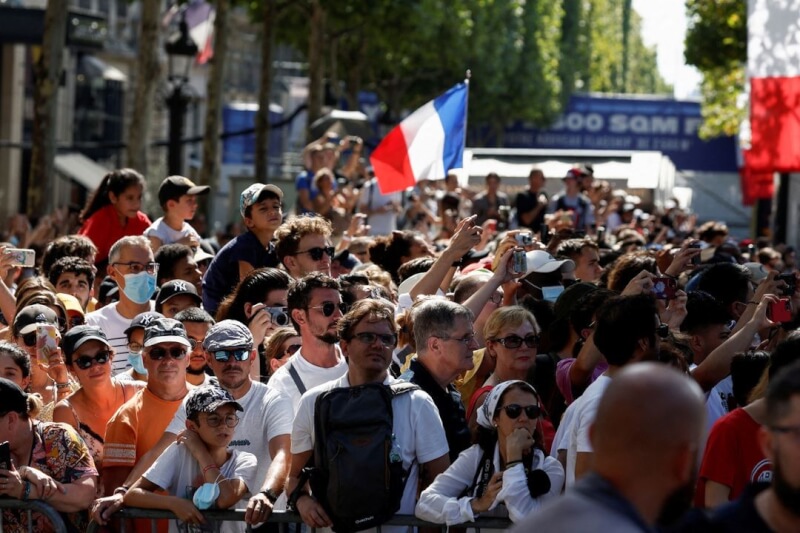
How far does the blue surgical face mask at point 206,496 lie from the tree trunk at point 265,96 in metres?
23.4

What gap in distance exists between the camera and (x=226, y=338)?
673 centimetres

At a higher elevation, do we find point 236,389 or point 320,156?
point 320,156

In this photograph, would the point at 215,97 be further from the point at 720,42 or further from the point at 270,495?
the point at 270,495

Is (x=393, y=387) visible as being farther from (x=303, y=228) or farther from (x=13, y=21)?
(x=13, y=21)

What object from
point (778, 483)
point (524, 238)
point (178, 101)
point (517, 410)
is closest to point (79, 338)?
point (517, 410)

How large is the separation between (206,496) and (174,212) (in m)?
4.91

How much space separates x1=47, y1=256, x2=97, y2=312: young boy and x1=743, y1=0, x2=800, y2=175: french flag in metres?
7.71

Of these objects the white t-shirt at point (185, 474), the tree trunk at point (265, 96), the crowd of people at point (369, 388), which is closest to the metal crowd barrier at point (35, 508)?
the crowd of people at point (369, 388)

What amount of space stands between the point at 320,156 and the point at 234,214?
431 inches

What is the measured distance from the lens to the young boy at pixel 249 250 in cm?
938

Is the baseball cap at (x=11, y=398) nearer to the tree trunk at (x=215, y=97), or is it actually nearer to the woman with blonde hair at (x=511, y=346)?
the woman with blonde hair at (x=511, y=346)

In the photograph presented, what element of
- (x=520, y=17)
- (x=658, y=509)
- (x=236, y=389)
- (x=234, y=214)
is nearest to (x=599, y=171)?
(x=234, y=214)

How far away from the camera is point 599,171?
896 inches

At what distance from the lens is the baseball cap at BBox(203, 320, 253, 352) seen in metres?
6.70
